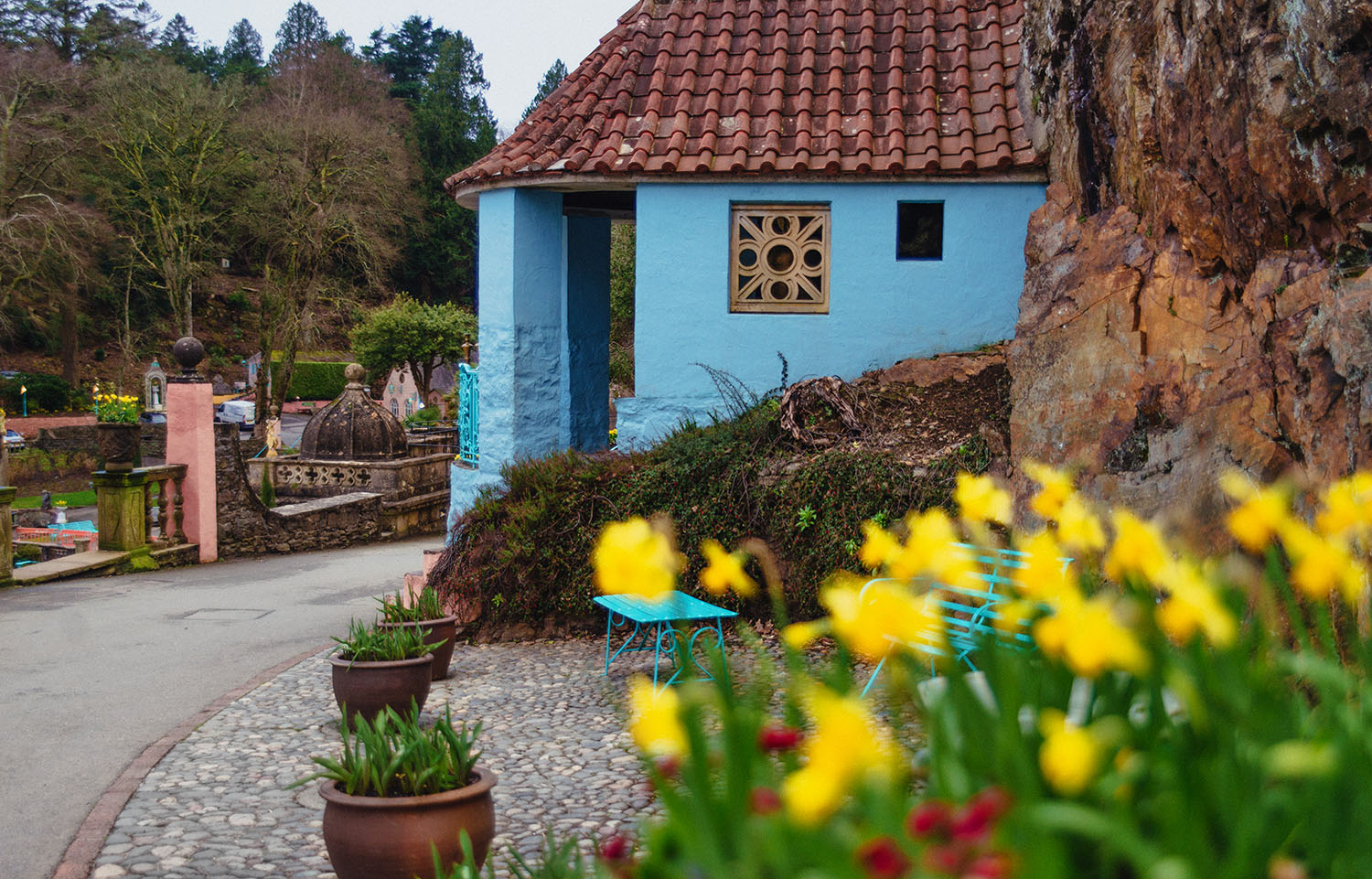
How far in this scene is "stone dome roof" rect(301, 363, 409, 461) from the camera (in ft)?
77.6

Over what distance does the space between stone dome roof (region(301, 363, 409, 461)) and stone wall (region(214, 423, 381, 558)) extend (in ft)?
13.1

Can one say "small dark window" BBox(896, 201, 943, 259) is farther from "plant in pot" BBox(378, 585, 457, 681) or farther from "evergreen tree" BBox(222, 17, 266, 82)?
"evergreen tree" BBox(222, 17, 266, 82)

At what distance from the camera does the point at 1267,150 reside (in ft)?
18.2

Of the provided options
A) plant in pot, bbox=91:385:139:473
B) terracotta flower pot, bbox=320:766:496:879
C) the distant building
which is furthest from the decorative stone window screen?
the distant building

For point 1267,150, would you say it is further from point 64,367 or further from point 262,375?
point 64,367

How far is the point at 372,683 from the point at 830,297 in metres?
6.28

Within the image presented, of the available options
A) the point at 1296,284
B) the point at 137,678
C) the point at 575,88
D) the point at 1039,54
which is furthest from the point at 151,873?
the point at 575,88

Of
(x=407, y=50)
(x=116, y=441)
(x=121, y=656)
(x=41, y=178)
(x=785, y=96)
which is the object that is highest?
(x=407, y=50)

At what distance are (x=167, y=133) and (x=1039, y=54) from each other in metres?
31.4

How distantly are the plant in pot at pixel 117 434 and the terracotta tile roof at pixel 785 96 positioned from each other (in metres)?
7.08

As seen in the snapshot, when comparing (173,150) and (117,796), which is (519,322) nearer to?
(117,796)

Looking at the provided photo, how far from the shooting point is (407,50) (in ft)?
210

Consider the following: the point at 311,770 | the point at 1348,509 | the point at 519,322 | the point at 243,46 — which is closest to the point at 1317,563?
the point at 1348,509

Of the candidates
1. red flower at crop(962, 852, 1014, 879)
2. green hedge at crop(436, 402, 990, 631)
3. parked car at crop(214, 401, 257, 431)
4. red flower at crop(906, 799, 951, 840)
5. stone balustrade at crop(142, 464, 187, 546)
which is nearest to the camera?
red flower at crop(962, 852, 1014, 879)
